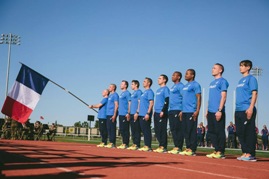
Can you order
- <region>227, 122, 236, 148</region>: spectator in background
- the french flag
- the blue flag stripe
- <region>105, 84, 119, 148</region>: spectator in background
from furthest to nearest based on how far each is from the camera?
<region>227, 122, 236, 148</region>: spectator in background, <region>105, 84, 119, 148</region>: spectator in background, the blue flag stripe, the french flag

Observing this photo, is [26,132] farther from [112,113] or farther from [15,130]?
[112,113]

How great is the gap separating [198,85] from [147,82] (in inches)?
105

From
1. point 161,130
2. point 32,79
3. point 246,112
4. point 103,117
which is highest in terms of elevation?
point 32,79

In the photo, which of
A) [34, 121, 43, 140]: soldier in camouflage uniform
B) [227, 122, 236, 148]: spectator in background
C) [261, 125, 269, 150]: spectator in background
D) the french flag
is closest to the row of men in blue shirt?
the french flag

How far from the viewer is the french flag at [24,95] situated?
10117 mm

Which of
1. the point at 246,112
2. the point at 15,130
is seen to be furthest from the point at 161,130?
the point at 15,130

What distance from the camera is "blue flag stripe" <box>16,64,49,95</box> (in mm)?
10586

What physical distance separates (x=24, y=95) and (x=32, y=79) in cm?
73

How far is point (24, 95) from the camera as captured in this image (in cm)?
1037

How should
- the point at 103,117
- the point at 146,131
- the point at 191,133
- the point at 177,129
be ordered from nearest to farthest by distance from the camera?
the point at 191,133
the point at 177,129
the point at 146,131
the point at 103,117

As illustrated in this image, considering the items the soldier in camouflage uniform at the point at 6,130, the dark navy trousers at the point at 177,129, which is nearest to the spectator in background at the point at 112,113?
the dark navy trousers at the point at 177,129

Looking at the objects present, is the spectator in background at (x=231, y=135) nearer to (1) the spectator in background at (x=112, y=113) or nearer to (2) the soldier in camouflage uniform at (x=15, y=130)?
(1) the spectator in background at (x=112, y=113)

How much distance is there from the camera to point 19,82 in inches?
412

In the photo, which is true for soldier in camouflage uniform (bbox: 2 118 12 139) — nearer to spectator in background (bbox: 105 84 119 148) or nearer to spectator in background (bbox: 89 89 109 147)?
spectator in background (bbox: 89 89 109 147)
